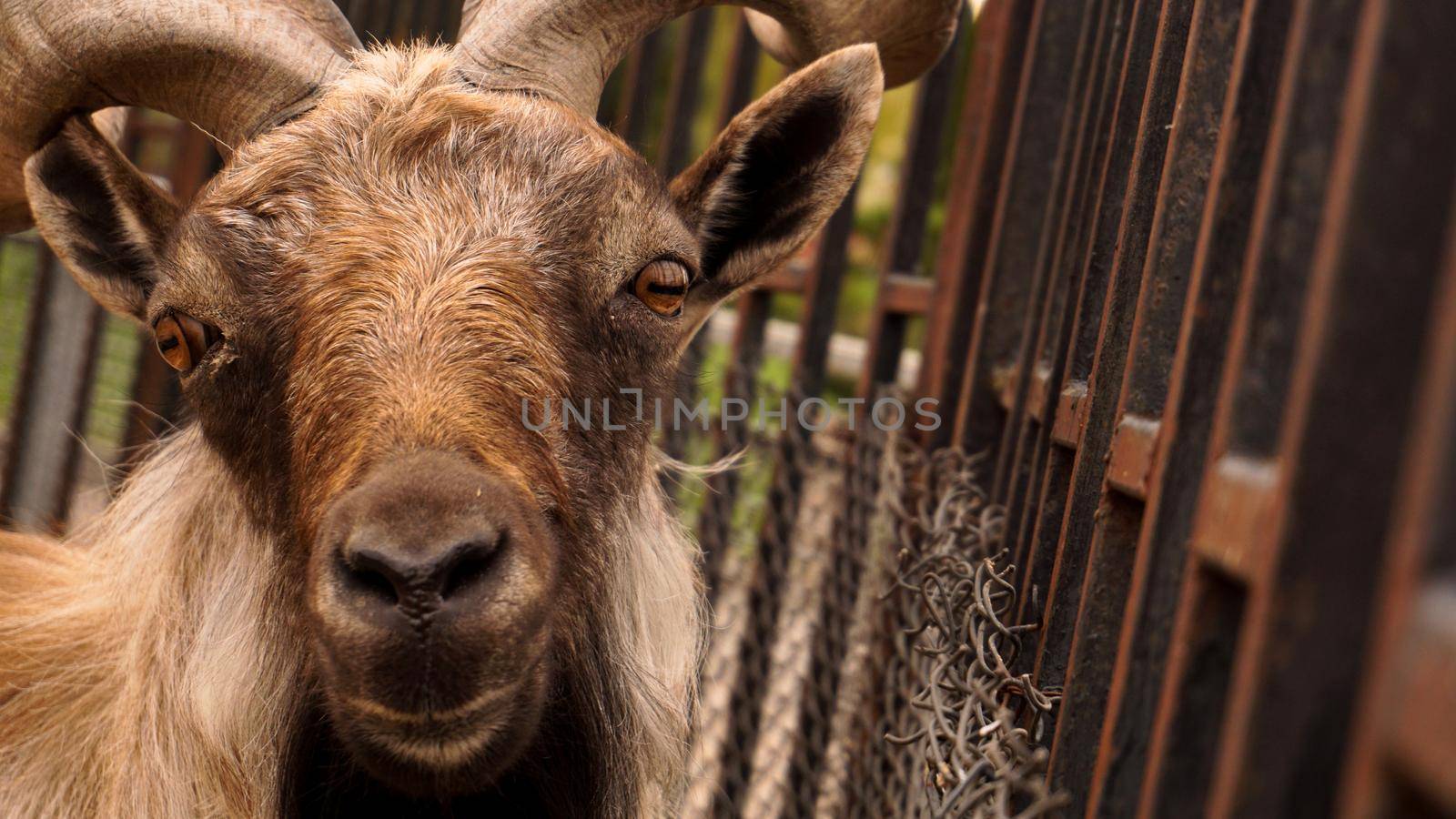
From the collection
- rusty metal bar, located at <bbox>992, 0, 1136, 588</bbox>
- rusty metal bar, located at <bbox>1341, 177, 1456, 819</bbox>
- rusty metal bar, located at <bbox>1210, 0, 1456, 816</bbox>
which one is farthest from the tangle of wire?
Answer: rusty metal bar, located at <bbox>1341, 177, 1456, 819</bbox>

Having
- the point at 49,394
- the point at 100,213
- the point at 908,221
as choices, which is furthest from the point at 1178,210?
the point at 49,394

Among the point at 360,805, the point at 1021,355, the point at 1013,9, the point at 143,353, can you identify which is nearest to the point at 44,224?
the point at 360,805

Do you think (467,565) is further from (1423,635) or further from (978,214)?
(978,214)

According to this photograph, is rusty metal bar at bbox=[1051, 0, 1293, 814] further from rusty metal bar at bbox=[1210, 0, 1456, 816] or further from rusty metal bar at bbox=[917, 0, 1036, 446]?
rusty metal bar at bbox=[917, 0, 1036, 446]

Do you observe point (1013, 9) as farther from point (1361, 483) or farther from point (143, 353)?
point (143, 353)

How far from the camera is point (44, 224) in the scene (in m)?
3.11

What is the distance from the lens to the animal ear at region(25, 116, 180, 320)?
3.10 metres

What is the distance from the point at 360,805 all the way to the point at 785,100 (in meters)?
1.88

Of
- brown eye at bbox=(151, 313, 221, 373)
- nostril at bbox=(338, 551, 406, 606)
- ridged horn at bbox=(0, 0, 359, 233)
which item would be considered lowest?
nostril at bbox=(338, 551, 406, 606)

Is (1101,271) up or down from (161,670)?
up

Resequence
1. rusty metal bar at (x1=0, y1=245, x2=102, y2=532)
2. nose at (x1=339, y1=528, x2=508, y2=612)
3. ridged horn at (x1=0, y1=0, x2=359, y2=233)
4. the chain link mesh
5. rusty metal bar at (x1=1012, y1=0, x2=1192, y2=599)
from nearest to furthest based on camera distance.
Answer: nose at (x1=339, y1=528, x2=508, y2=612)
rusty metal bar at (x1=1012, y1=0, x2=1192, y2=599)
the chain link mesh
ridged horn at (x1=0, y1=0, x2=359, y2=233)
rusty metal bar at (x1=0, y1=245, x2=102, y2=532)

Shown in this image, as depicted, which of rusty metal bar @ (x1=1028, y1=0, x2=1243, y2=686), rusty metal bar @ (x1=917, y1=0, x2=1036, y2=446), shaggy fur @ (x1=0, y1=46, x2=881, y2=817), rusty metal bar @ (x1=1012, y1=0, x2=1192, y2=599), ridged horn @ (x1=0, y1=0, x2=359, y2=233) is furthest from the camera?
rusty metal bar @ (x1=917, y1=0, x2=1036, y2=446)

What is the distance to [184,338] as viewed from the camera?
2725 mm

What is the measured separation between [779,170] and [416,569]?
5.46ft
